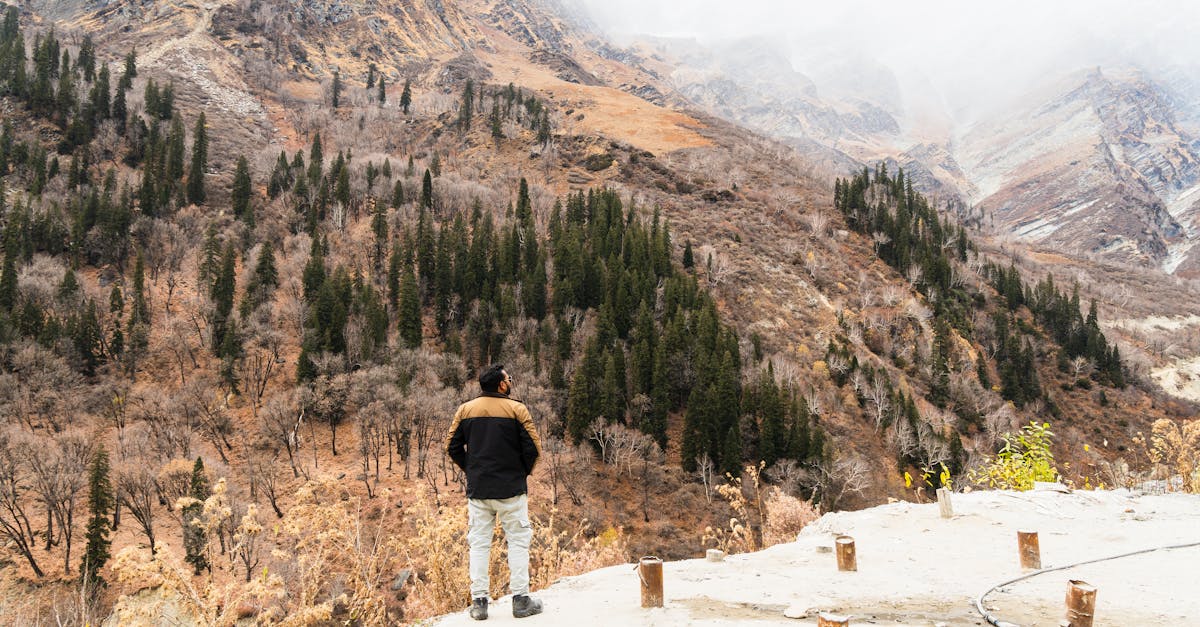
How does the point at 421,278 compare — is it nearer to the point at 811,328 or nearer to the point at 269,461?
the point at 269,461

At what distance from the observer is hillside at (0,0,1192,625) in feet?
108

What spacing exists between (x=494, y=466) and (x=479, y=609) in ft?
4.42

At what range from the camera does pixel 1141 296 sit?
382ft

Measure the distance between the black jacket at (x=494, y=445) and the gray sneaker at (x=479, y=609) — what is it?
3.21 ft

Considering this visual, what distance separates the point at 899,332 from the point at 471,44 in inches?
5989

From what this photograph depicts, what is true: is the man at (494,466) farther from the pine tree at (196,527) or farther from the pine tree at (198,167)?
the pine tree at (198,167)

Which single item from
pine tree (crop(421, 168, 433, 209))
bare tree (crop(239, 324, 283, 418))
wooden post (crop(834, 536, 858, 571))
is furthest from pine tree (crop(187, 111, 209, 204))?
wooden post (crop(834, 536, 858, 571))

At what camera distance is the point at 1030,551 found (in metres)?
6.04

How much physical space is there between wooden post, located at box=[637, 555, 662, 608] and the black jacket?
1.56 meters

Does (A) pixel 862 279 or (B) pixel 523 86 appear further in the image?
(B) pixel 523 86

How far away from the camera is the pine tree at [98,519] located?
29.0 metres

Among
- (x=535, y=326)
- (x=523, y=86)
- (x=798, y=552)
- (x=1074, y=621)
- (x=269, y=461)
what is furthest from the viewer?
(x=523, y=86)

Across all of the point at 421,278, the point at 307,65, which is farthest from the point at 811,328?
the point at 307,65

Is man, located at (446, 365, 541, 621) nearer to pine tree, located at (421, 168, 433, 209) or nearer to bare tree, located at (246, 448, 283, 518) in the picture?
bare tree, located at (246, 448, 283, 518)
